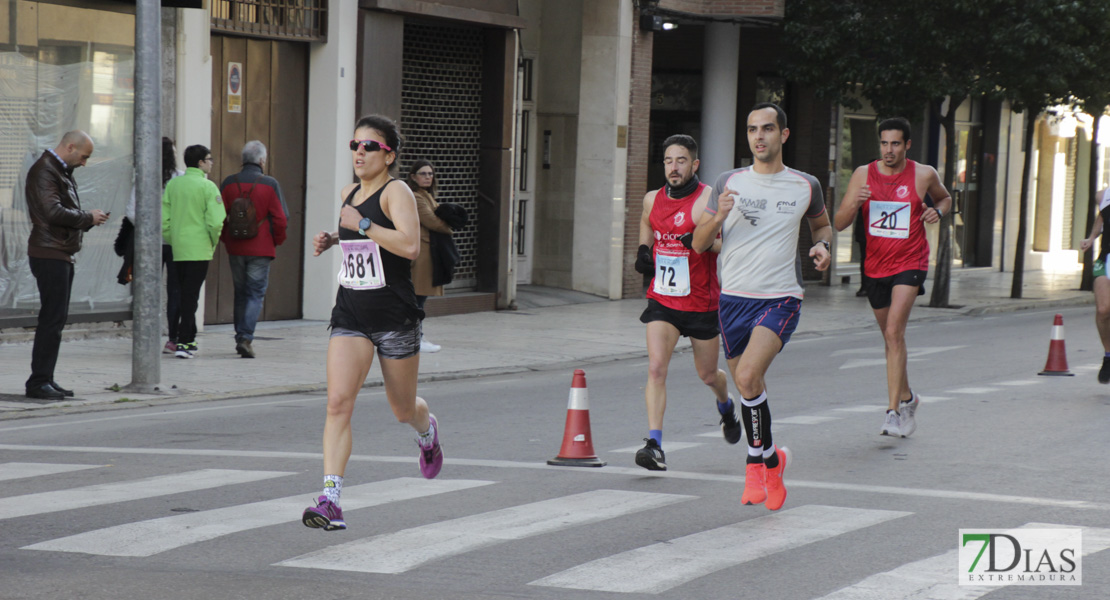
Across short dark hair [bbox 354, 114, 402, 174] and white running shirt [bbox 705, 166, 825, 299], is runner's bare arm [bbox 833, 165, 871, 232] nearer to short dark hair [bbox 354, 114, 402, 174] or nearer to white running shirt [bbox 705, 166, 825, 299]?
white running shirt [bbox 705, 166, 825, 299]

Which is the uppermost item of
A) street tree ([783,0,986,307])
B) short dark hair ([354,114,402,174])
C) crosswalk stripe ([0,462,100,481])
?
street tree ([783,0,986,307])

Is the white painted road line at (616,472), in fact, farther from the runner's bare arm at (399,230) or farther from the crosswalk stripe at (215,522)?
the runner's bare arm at (399,230)

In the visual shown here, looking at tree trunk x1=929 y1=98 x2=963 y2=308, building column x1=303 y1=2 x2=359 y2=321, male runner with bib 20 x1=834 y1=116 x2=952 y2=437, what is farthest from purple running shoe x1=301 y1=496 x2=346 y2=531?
tree trunk x1=929 y1=98 x2=963 y2=308

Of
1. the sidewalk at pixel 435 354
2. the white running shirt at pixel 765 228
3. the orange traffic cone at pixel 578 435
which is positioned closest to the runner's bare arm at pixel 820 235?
the white running shirt at pixel 765 228

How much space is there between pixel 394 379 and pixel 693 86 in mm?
20249

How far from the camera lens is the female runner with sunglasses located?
653 centimetres

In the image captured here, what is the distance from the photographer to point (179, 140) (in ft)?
50.0

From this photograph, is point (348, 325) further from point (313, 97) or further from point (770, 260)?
point (313, 97)

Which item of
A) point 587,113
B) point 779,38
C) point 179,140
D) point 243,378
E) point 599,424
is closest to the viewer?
point 599,424

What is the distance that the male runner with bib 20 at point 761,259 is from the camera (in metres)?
7.37

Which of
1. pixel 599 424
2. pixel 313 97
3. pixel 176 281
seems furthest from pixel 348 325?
pixel 313 97

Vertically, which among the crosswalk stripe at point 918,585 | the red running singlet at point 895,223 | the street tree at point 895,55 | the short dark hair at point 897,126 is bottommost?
the crosswalk stripe at point 918,585

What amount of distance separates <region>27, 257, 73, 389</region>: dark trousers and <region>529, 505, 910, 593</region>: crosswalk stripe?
5996 millimetres

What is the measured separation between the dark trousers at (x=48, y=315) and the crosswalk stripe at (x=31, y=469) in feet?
8.85
